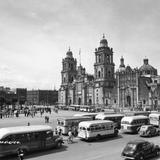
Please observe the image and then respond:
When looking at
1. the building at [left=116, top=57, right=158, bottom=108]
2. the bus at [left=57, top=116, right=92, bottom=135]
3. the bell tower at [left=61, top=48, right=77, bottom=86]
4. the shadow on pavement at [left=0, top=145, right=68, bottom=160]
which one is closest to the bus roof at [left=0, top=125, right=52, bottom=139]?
the shadow on pavement at [left=0, top=145, right=68, bottom=160]

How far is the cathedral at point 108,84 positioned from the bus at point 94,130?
216ft

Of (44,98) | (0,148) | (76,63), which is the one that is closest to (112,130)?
(0,148)

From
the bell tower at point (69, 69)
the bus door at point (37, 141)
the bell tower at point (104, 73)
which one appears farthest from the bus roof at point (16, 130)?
the bell tower at point (69, 69)

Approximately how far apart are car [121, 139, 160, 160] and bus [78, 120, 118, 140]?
839 centimetres

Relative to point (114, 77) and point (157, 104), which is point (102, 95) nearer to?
point (114, 77)

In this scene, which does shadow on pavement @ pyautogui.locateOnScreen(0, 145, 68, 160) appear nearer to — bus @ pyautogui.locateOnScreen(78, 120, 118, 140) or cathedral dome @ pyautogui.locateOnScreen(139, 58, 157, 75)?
bus @ pyautogui.locateOnScreen(78, 120, 118, 140)

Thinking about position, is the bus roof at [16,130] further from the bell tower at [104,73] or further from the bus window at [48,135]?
the bell tower at [104,73]

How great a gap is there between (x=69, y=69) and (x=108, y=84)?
1233 inches

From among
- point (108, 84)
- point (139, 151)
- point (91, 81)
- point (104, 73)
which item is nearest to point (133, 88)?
point (108, 84)

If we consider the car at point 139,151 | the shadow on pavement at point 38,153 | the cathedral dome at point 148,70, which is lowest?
the shadow on pavement at point 38,153

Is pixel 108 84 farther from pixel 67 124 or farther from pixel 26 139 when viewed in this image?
pixel 26 139

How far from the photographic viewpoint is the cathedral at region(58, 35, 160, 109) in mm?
97562

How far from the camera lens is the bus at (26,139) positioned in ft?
64.2

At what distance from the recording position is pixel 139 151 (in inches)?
706
